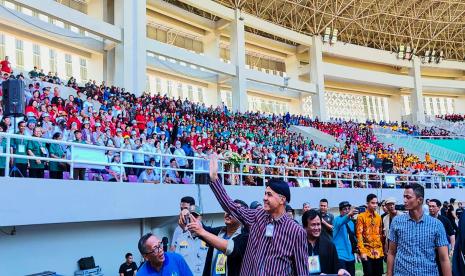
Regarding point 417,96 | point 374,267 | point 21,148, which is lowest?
point 374,267

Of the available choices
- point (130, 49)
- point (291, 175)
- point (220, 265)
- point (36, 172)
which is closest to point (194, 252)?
point (220, 265)

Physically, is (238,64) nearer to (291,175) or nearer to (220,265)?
(291,175)

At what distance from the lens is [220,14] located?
3097cm

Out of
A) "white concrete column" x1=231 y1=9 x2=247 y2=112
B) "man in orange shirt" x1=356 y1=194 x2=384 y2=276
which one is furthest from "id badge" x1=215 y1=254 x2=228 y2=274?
"white concrete column" x1=231 y1=9 x2=247 y2=112

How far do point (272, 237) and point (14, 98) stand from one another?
623 cm

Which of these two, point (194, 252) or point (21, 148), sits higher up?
point (21, 148)

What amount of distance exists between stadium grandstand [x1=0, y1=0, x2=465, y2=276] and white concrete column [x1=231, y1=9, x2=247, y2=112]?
4.0 inches

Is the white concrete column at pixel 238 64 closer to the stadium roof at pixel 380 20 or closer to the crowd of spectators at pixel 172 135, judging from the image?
the stadium roof at pixel 380 20

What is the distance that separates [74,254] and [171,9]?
23.3 m

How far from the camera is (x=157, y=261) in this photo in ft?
12.0

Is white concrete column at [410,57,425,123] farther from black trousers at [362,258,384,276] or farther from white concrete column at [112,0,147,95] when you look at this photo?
black trousers at [362,258,384,276]

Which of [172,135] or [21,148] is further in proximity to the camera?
[172,135]

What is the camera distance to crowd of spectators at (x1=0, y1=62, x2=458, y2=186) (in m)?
10.5

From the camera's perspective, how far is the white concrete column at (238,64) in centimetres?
3138
